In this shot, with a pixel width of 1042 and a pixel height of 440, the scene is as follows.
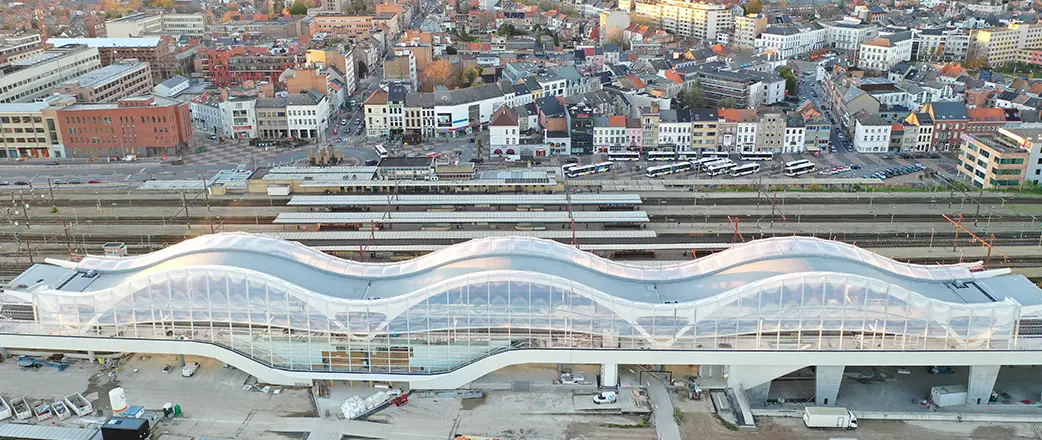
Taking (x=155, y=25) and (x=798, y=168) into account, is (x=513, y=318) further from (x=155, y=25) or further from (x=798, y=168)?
(x=155, y=25)

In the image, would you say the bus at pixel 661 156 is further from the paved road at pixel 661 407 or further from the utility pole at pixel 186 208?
the paved road at pixel 661 407

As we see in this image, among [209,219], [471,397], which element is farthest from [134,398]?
[209,219]

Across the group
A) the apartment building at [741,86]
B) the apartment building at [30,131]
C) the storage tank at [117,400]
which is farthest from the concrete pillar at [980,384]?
the apartment building at [30,131]

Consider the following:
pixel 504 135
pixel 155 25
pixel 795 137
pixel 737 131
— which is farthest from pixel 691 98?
pixel 155 25

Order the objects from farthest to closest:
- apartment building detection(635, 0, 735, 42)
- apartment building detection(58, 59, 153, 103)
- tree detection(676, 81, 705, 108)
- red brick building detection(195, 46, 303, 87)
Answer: apartment building detection(635, 0, 735, 42)
red brick building detection(195, 46, 303, 87)
tree detection(676, 81, 705, 108)
apartment building detection(58, 59, 153, 103)

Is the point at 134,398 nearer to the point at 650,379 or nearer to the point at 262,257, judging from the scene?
the point at 262,257

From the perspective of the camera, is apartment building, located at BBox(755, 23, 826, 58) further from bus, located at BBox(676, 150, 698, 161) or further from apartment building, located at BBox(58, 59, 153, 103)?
apartment building, located at BBox(58, 59, 153, 103)

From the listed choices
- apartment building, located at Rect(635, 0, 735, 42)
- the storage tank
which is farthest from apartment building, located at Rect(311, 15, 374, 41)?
the storage tank
